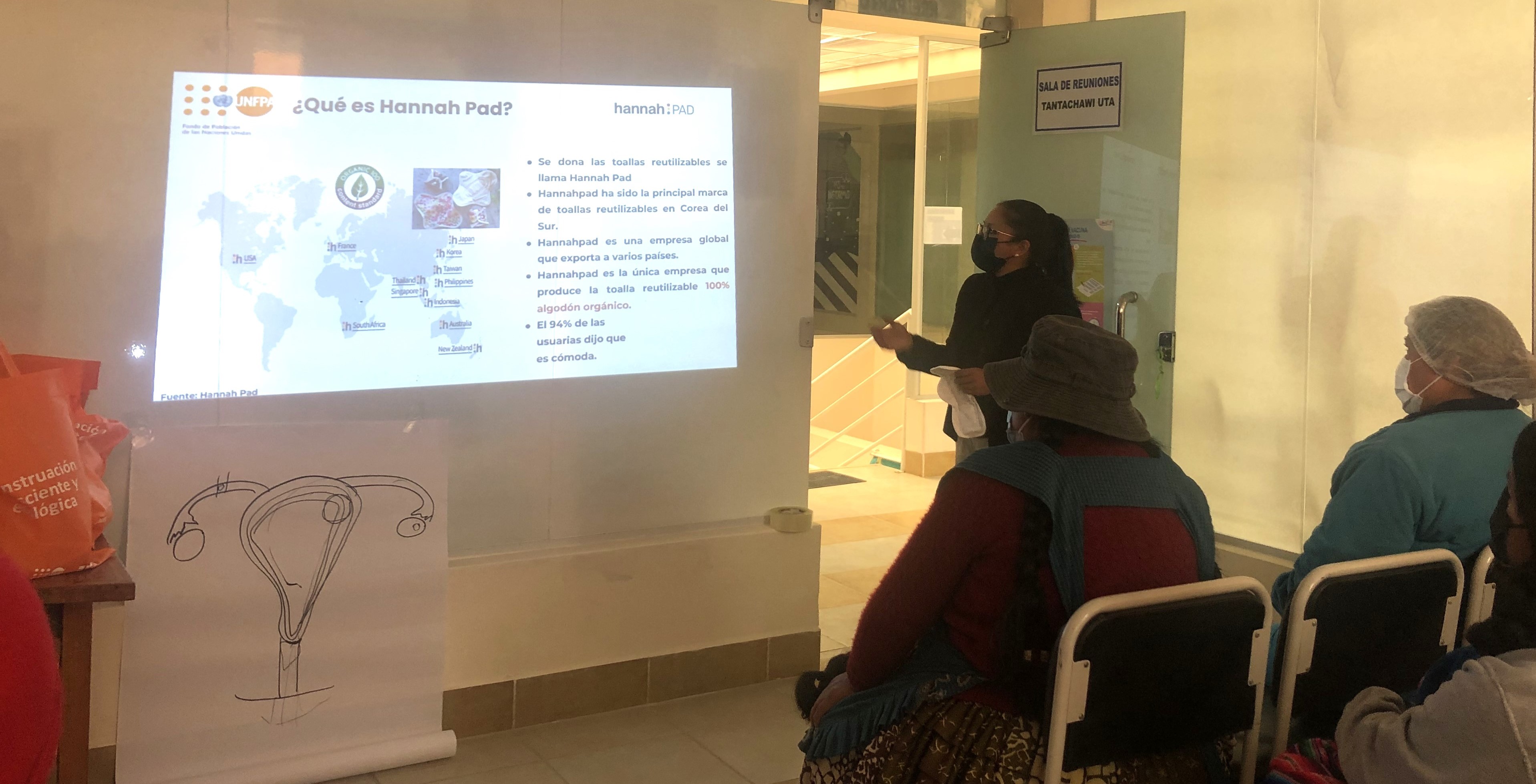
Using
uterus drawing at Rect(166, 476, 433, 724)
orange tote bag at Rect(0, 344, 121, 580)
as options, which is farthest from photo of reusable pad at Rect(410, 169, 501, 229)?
orange tote bag at Rect(0, 344, 121, 580)

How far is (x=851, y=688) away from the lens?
1.98 metres

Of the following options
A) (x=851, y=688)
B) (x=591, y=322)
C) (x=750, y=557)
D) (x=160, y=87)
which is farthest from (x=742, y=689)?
(x=160, y=87)

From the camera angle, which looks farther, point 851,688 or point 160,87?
point 160,87

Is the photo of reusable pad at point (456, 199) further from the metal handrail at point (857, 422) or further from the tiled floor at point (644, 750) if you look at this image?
the metal handrail at point (857, 422)

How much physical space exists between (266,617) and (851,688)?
5.10 feet

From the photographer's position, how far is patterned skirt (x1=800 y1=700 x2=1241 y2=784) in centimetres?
177

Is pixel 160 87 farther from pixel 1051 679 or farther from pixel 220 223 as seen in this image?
pixel 1051 679

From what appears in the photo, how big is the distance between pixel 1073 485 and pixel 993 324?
1748 millimetres

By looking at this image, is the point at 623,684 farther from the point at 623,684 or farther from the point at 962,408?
the point at 962,408

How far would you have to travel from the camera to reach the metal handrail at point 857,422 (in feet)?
23.2

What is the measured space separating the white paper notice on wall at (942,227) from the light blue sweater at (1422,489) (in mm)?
4081

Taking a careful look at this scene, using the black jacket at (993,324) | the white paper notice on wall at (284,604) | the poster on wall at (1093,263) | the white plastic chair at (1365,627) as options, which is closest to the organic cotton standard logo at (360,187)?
the white paper notice on wall at (284,604)

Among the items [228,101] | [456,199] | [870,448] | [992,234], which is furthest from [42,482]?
[870,448]

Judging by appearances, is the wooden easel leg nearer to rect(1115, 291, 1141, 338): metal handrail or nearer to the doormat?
rect(1115, 291, 1141, 338): metal handrail
